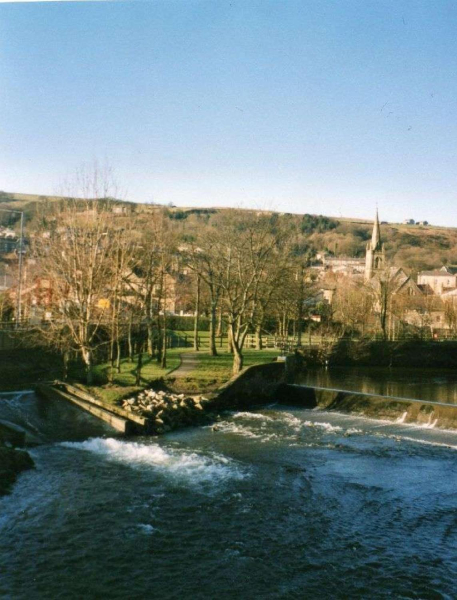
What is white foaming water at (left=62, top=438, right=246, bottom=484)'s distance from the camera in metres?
21.5

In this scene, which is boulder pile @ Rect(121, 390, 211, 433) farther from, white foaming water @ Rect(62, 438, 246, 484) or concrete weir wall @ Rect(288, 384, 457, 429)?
concrete weir wall @ Rect(288, 384, 457, 429)

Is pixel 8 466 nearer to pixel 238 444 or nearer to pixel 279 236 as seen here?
pixel 238 444

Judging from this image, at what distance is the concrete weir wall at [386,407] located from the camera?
30875mm

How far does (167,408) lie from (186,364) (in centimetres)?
1221

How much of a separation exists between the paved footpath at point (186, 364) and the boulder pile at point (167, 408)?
4.17 meters

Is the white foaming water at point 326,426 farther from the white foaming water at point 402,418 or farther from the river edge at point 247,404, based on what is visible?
the white foaming water at point 402,418

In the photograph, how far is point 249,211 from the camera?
169ft

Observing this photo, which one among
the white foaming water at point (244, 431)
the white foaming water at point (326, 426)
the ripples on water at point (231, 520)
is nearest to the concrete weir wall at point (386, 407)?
the white foaming water at point (326, 426)

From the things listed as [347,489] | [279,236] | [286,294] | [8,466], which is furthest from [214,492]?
[286,294]

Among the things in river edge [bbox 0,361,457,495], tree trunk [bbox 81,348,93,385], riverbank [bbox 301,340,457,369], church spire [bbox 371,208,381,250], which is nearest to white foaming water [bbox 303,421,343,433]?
river edge [bbox 0,361,457,495]

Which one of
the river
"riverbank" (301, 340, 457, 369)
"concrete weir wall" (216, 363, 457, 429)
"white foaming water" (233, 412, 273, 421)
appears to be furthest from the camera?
"riverbank" (301, 340, 457, 369)

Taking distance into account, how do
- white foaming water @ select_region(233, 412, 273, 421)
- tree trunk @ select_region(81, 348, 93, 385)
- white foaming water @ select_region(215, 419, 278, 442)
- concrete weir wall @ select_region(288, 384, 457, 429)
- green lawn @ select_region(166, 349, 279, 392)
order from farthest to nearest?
green lawn @ select_region(166, 349, 279, 392) → tree trunk @ select_region(81, 348, 93, 385) → white foaming water @ select_region(233, 412, 273, 421) → concrete weir wall @ select_region(288, 384, 457, 429) → white foaming water @ select_region(215, 419, 278, 442)

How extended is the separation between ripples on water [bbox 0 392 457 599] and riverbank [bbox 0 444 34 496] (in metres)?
0.48

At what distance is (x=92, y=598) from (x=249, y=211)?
135ft
